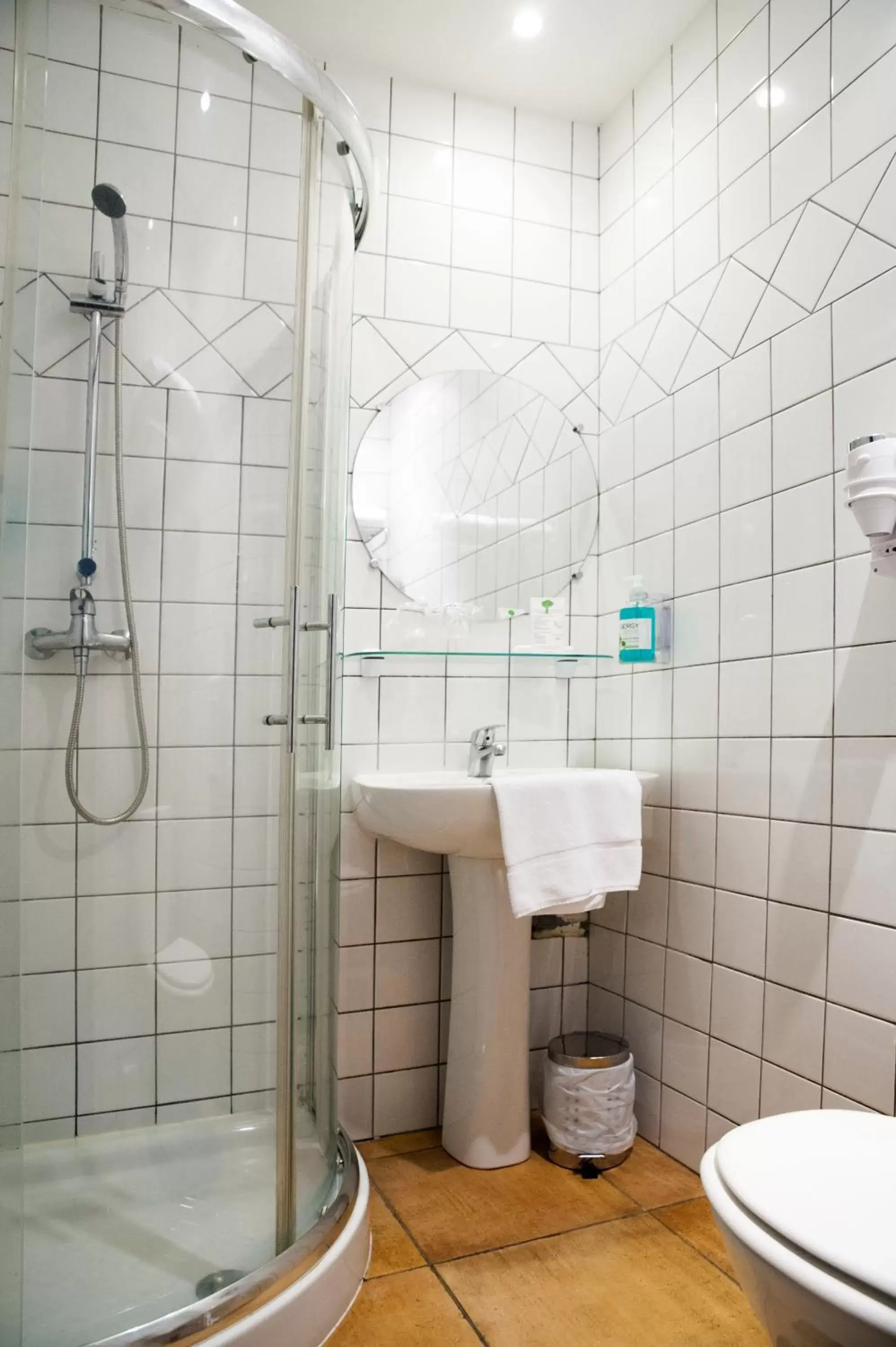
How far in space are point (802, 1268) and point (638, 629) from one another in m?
1.42

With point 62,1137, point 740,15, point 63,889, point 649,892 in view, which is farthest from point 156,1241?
point 740,15

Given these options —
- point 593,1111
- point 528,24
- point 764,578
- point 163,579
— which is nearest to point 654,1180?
point 593,1111

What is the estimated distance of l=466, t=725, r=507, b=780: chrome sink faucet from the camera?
206 cm

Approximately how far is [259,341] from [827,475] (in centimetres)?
102

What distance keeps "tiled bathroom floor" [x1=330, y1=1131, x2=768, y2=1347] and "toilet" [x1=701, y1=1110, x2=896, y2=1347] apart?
58 cm

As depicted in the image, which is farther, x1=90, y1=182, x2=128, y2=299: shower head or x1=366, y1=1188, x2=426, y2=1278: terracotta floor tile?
x1=366, y1=1188, x2=426, y2=1278: terracotta floor tile

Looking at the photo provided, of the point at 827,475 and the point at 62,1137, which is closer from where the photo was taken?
the point at 62,1137

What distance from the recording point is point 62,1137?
1.34 m

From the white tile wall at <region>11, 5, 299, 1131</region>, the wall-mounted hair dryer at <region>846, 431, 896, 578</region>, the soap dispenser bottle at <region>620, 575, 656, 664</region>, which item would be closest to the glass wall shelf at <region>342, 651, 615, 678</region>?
the soap dispenser bottle at <region>620, 575, 656, 664</region>

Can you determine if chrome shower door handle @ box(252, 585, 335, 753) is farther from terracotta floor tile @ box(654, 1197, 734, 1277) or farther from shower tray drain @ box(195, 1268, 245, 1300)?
terracotta floor tile @ box(654, 1197, 734, 1277)

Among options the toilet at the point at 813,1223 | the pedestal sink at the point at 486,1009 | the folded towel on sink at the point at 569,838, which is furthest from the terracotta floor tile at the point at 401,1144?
the toilet at the point at 813,1223

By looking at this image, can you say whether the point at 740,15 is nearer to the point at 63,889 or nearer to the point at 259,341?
the point at 259,341

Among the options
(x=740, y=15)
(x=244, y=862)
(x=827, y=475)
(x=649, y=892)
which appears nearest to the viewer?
(x=244, y=862)

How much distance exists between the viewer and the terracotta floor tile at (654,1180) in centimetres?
185
